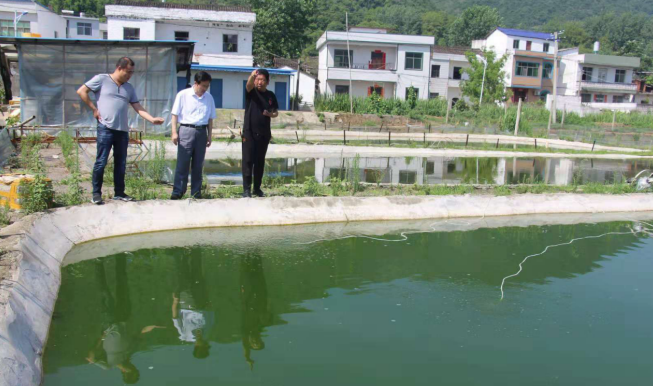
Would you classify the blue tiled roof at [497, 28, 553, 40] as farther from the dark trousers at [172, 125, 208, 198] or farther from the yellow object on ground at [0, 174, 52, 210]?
the yellow object on ground at [0, 174, 52, 210]

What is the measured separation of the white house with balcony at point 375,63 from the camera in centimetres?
4612

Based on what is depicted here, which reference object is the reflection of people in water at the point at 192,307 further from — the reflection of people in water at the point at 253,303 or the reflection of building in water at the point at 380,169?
the reflection of building in water at the point at 380,169

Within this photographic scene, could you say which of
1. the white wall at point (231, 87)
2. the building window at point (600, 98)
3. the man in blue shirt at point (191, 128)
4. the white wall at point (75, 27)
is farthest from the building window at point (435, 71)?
the man in blue shirt at point (191, 128)

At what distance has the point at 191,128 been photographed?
704cm

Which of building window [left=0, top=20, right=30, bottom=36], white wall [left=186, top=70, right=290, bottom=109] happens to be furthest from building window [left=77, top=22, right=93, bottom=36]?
white wall [left=186, top=70, right=290, bottom=109]

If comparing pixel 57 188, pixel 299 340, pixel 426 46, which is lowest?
pixel 299 340

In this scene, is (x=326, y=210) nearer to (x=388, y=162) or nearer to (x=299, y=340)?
(x=299, y=340)

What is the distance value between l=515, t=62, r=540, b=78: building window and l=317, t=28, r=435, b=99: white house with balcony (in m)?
13.6

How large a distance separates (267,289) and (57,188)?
13.9ft

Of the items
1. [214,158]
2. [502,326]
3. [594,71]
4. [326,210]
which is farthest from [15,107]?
[594,71]

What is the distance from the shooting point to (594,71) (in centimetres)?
6000

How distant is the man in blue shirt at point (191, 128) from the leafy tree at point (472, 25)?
274 feet

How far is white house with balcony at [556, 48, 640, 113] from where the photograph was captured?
2329 inches

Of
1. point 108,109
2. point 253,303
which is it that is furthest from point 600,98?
point 253,303
